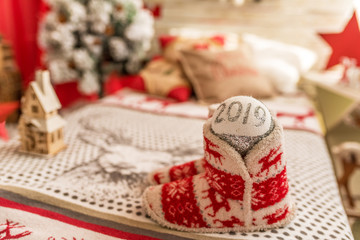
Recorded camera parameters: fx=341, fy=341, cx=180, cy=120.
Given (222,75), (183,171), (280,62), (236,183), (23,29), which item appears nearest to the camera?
(236,183)

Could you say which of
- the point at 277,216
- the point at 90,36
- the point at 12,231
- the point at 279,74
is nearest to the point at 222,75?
the point at 279,74

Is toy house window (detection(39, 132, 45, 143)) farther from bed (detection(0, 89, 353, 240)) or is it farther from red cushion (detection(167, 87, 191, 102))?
red cushion (detection(167, 87, 191, 102))

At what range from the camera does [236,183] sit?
79cm

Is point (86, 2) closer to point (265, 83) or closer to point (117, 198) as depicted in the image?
point (265, 83)

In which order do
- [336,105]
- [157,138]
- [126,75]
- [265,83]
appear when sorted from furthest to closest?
[336,105] → [126,75] → [265,83] → [157,138]

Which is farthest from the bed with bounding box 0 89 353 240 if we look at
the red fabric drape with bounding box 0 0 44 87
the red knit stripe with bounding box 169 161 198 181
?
the red fabric drape with bounding box 0 0 44 87

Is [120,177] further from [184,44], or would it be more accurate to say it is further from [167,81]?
[184,44]

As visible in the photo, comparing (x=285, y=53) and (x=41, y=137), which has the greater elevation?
(x=285, y=53)

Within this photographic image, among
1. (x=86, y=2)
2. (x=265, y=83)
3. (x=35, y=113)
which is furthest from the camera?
(x=86, y=2)

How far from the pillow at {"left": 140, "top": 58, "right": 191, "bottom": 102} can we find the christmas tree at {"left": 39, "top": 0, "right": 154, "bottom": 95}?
0.78ft

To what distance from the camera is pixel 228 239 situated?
812 mm

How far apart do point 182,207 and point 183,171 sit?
19 centimetres

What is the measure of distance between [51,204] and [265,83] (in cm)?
140

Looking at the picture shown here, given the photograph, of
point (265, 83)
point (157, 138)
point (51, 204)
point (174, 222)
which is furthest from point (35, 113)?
point (265, 83)
